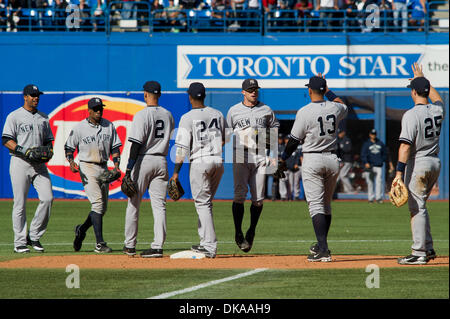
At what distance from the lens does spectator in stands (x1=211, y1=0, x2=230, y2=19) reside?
2730 cm

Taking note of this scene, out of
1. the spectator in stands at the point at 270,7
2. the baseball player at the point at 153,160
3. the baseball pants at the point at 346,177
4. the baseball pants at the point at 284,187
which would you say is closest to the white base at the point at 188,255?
the baseball player at the point at 153,160

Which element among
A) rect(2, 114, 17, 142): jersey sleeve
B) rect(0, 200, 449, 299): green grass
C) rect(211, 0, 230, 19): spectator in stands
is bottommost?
rect(0, 200, 449, 299): green grass

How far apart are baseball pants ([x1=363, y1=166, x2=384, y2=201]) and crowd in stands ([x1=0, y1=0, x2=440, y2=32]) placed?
474 centimetres

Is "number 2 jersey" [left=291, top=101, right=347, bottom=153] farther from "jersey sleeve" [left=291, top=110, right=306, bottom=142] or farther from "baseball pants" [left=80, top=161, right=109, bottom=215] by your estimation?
"baseball pants" [left=80, top=161, right=109, bottom=215]

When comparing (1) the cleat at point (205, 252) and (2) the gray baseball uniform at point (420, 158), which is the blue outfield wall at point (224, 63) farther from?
(2) the gray baseball uniform at point (420, 158)

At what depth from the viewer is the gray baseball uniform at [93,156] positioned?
12.3 meters

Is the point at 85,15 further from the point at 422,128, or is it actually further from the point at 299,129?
the point at 422,128

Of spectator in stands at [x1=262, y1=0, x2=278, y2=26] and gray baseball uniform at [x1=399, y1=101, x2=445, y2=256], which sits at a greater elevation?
spectator in stands at [x1=262, y1=0, x2=278, y2=26]

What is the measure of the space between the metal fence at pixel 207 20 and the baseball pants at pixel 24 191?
14590 mm

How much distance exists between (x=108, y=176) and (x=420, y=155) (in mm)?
4443

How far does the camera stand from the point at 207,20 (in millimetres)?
27594

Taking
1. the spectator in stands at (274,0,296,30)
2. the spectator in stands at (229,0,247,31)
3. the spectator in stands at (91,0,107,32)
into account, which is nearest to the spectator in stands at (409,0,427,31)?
the spectator in stands at (274,0,296,30)

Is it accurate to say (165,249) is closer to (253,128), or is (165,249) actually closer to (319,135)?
(253,128)

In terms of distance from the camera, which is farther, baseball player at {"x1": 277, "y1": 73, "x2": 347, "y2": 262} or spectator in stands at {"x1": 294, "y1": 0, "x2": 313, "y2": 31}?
spectator in stands at {"x1": 294, "y1": 0, "x2": 313, "y2": 31}
